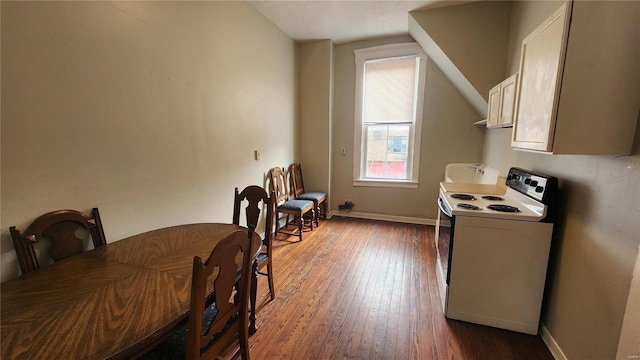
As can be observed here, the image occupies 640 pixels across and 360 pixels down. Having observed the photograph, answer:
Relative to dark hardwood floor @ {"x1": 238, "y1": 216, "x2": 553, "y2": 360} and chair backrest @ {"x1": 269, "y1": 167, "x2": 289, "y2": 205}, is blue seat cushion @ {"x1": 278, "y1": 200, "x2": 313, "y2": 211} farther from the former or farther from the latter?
dark hardwood floor @ {"x1": 238, "y1": 216, "x2": 553, "y2": 360}

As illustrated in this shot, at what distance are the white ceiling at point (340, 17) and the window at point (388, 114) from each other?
13.8 inches

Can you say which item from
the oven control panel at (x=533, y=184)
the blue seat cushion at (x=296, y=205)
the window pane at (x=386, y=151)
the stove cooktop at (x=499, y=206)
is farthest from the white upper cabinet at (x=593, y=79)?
the window pane at (x=386, y=151)

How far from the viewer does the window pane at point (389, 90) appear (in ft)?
12.6

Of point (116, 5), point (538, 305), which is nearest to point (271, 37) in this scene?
point (116, 5)

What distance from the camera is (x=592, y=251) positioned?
4.48 ft

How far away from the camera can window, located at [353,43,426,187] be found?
3810mm

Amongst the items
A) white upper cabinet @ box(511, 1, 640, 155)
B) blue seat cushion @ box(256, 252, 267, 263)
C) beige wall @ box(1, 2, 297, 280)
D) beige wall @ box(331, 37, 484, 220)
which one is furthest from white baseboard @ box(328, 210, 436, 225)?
white upper cabinet @ box(511, 1, 640, 155)

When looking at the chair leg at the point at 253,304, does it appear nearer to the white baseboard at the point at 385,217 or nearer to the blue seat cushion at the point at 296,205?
the blue seat cushion at the point at 296,205

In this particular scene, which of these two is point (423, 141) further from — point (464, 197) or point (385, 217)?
point (464, 197)

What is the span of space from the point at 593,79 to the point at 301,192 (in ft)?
11.3

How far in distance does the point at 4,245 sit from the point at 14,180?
319 millimetres

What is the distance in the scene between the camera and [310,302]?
6.99 feet

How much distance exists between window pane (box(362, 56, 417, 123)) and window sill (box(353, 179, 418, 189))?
959 millimetres

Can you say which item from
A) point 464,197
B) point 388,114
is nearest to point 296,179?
point 388,114
